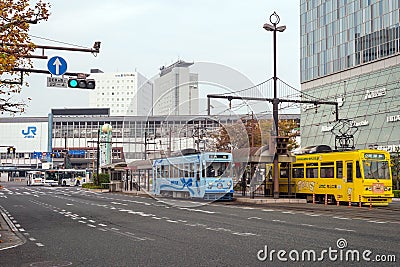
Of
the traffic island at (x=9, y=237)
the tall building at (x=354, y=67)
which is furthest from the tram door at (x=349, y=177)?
the tall building at (x=354, y=67)

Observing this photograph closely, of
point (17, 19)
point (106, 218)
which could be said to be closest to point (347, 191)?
point (106, 218)

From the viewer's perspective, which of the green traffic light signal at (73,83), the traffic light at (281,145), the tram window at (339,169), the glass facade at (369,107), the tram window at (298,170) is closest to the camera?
the green traffic light signal at (73,83)

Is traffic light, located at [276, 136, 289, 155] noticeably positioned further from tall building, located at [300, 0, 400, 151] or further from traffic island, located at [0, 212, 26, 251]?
tall building, located at [300, 0, 400, 151]

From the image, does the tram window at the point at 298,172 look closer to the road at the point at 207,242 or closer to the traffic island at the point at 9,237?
the road at the point at 207,242

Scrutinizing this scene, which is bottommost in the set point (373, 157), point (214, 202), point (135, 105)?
point (214, 202)

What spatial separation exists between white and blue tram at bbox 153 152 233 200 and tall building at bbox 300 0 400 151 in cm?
1995

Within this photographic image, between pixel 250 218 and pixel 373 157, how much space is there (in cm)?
1157

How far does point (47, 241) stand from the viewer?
14195 mm

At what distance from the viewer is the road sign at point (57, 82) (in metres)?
22.1

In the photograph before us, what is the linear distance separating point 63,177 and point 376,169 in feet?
234

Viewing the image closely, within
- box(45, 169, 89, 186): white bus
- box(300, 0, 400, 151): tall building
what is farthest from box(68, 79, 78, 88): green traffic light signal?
box(45, 169, 89, 186): white bus

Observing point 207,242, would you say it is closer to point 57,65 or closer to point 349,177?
point 57,65

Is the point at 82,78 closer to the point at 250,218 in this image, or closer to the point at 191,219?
the point at 191,219

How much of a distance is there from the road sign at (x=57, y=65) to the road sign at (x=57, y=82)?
50 cm
